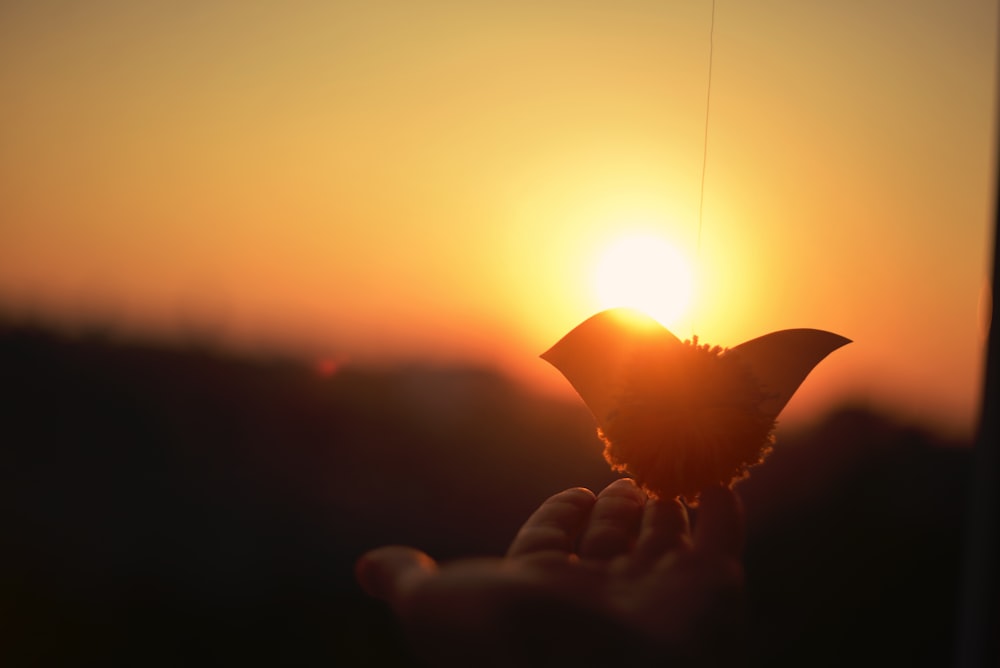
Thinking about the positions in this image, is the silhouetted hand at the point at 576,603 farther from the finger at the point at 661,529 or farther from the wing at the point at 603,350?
the wing at the point at 603,350

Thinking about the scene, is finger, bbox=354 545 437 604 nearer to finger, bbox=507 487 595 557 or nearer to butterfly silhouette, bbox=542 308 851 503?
finger, bbox=507 487 595 557

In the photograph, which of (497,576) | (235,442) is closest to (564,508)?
(497,576)

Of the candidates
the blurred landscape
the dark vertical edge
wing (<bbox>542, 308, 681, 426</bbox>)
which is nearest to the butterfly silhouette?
wing (<bbox>542, 308, 681, 426</bbox>)

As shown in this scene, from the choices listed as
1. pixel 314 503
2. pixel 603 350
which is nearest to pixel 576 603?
pixel 603 350

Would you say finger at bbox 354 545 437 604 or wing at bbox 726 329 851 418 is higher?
wing at bbox 726 329 851 418

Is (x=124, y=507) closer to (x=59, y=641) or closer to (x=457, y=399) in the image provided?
(x=59, y=641)

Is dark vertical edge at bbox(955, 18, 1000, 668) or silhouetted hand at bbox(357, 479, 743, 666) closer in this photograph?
silhouetted hand at bbox(357, 479, 743, 666)

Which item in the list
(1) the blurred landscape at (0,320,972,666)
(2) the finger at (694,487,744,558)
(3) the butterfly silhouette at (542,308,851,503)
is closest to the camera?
(2) the finger at (694,487,744,558)
